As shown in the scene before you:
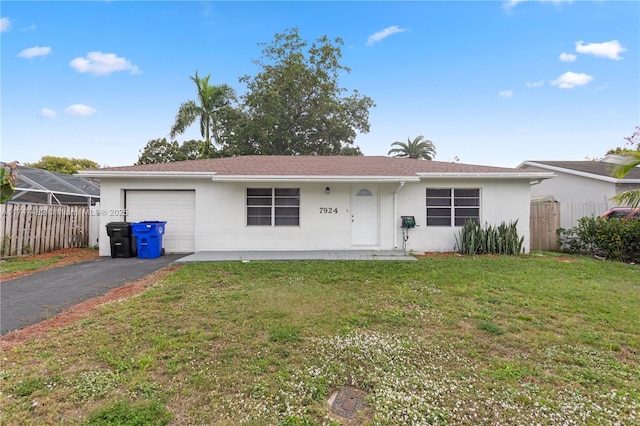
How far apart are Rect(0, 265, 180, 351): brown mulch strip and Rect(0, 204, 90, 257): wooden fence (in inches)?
243

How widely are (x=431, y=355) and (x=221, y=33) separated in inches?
603

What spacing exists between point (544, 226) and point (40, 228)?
59.2 ft

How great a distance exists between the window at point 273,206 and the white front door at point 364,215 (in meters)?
2.01

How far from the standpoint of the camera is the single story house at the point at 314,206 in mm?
9539

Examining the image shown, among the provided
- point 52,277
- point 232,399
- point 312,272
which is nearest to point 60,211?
point 52,277

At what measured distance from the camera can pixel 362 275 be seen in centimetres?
651

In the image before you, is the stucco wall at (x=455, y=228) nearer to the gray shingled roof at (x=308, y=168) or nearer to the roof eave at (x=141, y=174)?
the gray shingled roof at (x=308, y=168)

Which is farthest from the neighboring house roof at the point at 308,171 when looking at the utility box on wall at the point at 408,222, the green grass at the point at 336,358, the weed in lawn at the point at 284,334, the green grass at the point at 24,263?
the weed in lawn at the point at 284,334

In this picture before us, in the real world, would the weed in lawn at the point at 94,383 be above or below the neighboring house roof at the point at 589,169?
below

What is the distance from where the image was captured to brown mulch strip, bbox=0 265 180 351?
3453 mm

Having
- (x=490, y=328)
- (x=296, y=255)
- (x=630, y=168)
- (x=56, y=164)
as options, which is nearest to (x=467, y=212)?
(x=630, y=168)

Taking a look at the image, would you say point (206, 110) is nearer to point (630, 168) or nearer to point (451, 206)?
point (451, 206)

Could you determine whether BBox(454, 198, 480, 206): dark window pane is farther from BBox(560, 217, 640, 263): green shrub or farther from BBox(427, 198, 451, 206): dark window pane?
BBox(560, 217, 640, 263): green shrub

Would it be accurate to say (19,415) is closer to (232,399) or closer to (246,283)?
(232,399)
